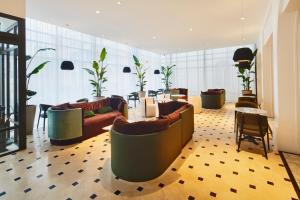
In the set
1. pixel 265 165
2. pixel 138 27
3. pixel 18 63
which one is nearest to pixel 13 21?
pixel 18 63

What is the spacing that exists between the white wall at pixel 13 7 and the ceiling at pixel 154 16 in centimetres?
95

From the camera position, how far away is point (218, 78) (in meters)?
14.0

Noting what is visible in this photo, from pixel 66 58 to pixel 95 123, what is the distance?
14.5 ft

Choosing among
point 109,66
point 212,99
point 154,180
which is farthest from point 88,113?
point 212,99

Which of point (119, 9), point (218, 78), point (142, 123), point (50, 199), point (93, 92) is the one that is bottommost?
point (50, 199)

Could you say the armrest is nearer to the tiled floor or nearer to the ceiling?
the tiled floor

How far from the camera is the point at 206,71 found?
1451 centimetres

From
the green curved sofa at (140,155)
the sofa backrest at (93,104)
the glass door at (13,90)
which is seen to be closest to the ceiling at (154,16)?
the glass door at (13,90)

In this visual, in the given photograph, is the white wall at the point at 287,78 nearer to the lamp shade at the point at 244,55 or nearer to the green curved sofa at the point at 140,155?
the lamp shade at the point at 244,55

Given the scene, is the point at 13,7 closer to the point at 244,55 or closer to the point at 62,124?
the point at 62,124

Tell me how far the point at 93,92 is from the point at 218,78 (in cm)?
928

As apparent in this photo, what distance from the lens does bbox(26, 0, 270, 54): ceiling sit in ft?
17.9

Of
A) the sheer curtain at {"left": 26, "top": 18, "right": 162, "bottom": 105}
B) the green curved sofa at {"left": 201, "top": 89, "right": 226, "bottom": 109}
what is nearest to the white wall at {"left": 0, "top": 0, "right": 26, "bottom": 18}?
the sheer curtain at {"left": 26, "top": 18, "right": 162, "bottom": 105}

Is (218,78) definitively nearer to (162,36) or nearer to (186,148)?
(162,36)
